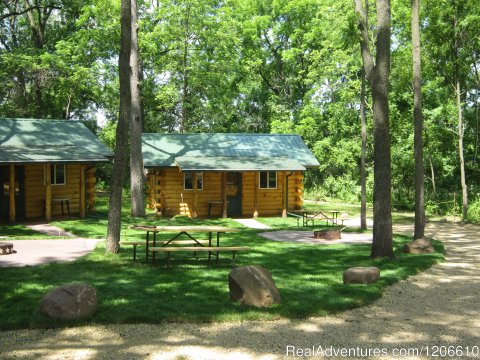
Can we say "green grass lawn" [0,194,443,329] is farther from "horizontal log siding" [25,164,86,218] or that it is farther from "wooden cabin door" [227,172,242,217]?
"wooden cabin door" [227,172,242,217]

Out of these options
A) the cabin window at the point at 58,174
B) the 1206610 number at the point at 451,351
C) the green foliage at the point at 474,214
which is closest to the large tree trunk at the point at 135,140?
the cabin window at the point at 58,174

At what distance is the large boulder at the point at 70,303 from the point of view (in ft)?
23.1

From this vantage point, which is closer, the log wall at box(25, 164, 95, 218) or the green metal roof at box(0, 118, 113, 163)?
the green metal roof at box(0, 118, 113, 163)

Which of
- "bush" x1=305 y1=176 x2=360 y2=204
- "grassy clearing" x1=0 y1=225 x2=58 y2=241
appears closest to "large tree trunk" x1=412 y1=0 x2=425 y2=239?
"grassy clearing" x1=0 y1=225 x2=58 y2=241

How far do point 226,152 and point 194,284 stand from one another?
1729cm

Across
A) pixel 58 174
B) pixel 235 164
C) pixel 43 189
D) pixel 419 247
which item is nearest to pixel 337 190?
pixel 235 164

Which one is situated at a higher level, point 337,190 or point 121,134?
point 121,134

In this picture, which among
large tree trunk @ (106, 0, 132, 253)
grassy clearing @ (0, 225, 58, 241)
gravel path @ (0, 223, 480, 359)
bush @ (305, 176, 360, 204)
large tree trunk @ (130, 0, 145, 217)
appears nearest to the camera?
gravel path @ (0, 223, 480, 359)

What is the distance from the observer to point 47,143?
73.9ft

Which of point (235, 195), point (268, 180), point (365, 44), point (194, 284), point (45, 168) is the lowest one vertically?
point (194, 284)

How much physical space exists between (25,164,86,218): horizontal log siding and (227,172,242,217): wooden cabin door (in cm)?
713

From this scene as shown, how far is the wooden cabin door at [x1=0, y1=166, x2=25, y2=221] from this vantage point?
20.6m

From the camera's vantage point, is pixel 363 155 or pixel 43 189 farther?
pixel 43 189

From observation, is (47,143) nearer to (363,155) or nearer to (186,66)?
(186,66)
